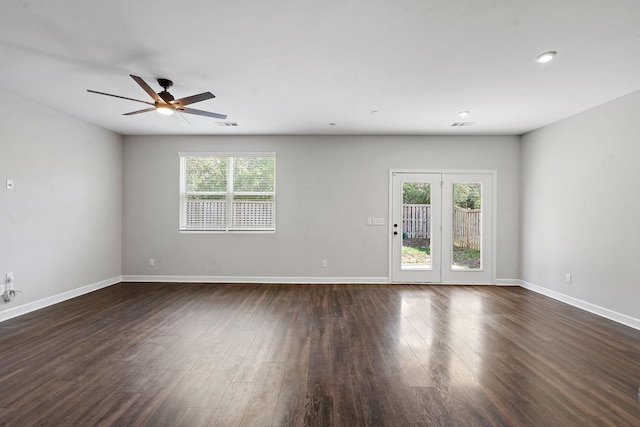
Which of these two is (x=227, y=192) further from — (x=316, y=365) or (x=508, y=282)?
(x=508, y=282)

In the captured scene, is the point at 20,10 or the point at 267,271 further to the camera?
the point at 267,271

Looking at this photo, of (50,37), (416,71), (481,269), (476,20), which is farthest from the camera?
(481,269)

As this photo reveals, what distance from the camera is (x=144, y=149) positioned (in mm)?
5547

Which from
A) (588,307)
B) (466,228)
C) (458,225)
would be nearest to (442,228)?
(458,225)

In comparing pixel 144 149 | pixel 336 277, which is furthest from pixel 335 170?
pixel 144 149

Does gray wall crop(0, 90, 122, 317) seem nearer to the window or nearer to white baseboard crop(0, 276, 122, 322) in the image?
white baseboard crop(0, 276, 122, 322)

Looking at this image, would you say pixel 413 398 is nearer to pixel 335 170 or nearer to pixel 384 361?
pixel 384 361

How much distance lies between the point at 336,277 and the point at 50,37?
4.79 meters

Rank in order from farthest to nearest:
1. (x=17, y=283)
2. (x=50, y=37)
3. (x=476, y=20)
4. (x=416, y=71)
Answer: (x=17, y=283) < (x=416, y=71) < (x=50, y=37) < (x=476, y=20)

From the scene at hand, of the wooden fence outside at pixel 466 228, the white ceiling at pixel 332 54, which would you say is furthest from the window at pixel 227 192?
the wooden fence outside at pixel 466 228

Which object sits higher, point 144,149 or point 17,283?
point 144,149

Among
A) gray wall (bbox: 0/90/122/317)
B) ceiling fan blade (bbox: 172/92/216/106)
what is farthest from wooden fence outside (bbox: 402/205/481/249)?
gray wall (bbox: 0/90/122/317)

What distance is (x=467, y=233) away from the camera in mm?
5449

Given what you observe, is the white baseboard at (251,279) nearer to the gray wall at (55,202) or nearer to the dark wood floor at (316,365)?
the gray wall at (55,202)
